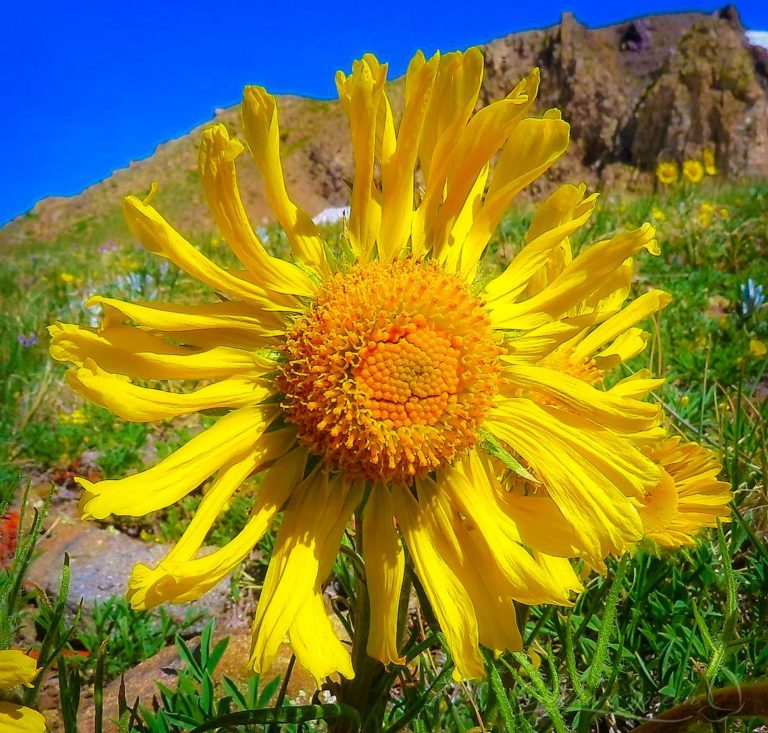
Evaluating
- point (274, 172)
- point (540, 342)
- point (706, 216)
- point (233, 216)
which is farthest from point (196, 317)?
point (706, 216)

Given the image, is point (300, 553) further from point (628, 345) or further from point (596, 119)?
point (596, 119)

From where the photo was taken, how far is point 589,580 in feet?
7.54

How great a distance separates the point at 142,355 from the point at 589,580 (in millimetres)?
1674

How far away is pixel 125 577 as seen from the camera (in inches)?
129

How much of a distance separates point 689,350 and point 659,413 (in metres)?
3.18

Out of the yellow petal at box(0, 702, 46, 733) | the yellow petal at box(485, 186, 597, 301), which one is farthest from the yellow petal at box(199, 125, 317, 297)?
the yellow petal at box(0, 702, 46, 733)

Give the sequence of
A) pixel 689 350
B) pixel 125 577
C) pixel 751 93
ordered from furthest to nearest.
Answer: pixel 751 93, pixel 689 350, pixel 125 577

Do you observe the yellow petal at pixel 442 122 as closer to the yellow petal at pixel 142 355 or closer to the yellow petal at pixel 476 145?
the yellow petal at pixel 476 145

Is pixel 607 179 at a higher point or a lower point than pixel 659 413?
higher

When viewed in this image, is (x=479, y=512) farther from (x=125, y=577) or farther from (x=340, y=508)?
(x=125, y=577)

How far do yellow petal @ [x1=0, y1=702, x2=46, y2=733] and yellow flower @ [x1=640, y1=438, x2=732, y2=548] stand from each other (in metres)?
1.36

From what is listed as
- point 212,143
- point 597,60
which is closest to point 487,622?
point 212,143

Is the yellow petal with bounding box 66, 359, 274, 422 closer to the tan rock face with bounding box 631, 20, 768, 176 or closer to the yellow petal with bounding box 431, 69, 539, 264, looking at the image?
the yellow petal with bounding box 431, 69, 539, 264

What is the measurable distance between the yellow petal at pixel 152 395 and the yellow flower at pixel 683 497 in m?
0.98
